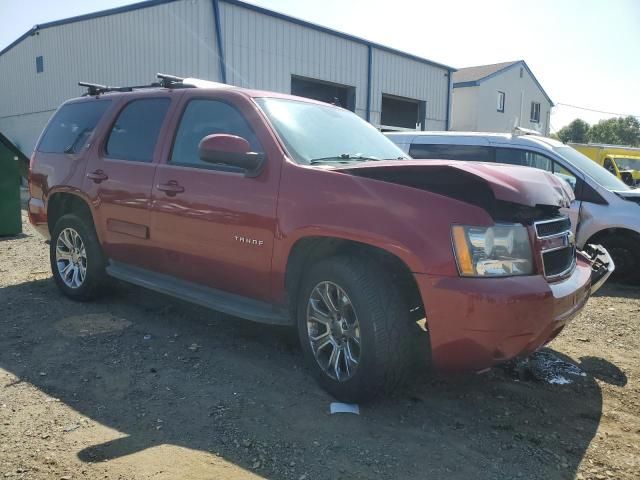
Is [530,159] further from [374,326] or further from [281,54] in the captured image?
[281,54]

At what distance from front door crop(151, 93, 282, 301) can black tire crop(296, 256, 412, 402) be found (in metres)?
0.64

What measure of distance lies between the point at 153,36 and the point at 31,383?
1345 centimetres

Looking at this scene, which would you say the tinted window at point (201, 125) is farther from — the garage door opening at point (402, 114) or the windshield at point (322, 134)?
the garage door opening at point (402, 114)

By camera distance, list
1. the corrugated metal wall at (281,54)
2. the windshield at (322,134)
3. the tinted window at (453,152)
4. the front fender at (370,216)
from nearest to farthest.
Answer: the front fender at (370,216)
the windshield at (322,134)
the tinted window at (453,152)
the corrugated metal wall at (281,54)

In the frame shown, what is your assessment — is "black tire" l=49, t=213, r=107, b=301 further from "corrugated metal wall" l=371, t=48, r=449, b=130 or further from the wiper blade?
"corrugated metal wall" l=371, t=48, r=449, b=130

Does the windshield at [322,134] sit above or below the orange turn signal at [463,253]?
above

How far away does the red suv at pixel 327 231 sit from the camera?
9.30 feet

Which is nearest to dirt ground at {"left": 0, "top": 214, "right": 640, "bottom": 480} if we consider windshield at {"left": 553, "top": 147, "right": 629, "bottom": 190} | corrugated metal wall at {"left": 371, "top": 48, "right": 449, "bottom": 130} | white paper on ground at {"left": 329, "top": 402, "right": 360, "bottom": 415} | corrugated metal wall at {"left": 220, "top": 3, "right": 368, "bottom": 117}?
white paper on ground at {"left": 329, "top": 402, "right": 360, "bottom": 415}

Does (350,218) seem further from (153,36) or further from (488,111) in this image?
(488,111)

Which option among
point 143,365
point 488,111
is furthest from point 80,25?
point 488,111

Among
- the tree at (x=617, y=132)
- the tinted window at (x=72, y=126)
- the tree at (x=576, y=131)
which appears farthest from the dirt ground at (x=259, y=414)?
the tree at (x=617, y=132)

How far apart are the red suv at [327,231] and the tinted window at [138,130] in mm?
15

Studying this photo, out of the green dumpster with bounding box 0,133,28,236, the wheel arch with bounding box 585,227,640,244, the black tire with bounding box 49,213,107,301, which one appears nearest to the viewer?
the black tire with bounding box 49,213,107,301

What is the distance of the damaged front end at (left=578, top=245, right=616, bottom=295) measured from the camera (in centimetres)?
381
